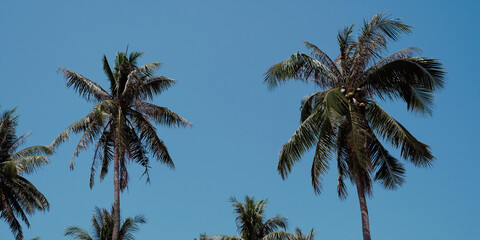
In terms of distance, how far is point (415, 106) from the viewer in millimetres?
17250

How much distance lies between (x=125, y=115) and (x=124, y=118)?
354mm

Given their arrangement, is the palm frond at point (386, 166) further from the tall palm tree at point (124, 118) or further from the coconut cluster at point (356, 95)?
the tall palm tree at point (124, 118)

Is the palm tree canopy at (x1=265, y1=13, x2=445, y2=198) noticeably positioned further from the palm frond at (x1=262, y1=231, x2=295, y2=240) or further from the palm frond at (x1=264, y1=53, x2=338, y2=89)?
the palm frond at (x1=262, y1=231, x2=295, y2=240)

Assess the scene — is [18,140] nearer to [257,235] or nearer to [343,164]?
[257,235]

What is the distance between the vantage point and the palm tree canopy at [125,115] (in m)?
22.6

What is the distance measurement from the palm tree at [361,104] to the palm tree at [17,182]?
1374 cm

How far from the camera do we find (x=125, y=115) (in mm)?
23688

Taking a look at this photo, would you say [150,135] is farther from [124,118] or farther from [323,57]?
[323,57]

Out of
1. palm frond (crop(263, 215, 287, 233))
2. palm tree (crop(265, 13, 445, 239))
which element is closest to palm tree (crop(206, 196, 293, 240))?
palm frond (crop(263, 215, 287, 233))

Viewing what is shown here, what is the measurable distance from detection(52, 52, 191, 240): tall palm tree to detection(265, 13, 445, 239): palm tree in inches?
289

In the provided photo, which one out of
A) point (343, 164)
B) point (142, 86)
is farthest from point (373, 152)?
point (142, 86)

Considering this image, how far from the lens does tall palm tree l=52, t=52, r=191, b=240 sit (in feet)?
73.9

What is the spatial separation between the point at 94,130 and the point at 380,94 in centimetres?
1165

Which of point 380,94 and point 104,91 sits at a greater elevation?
point 104,91
